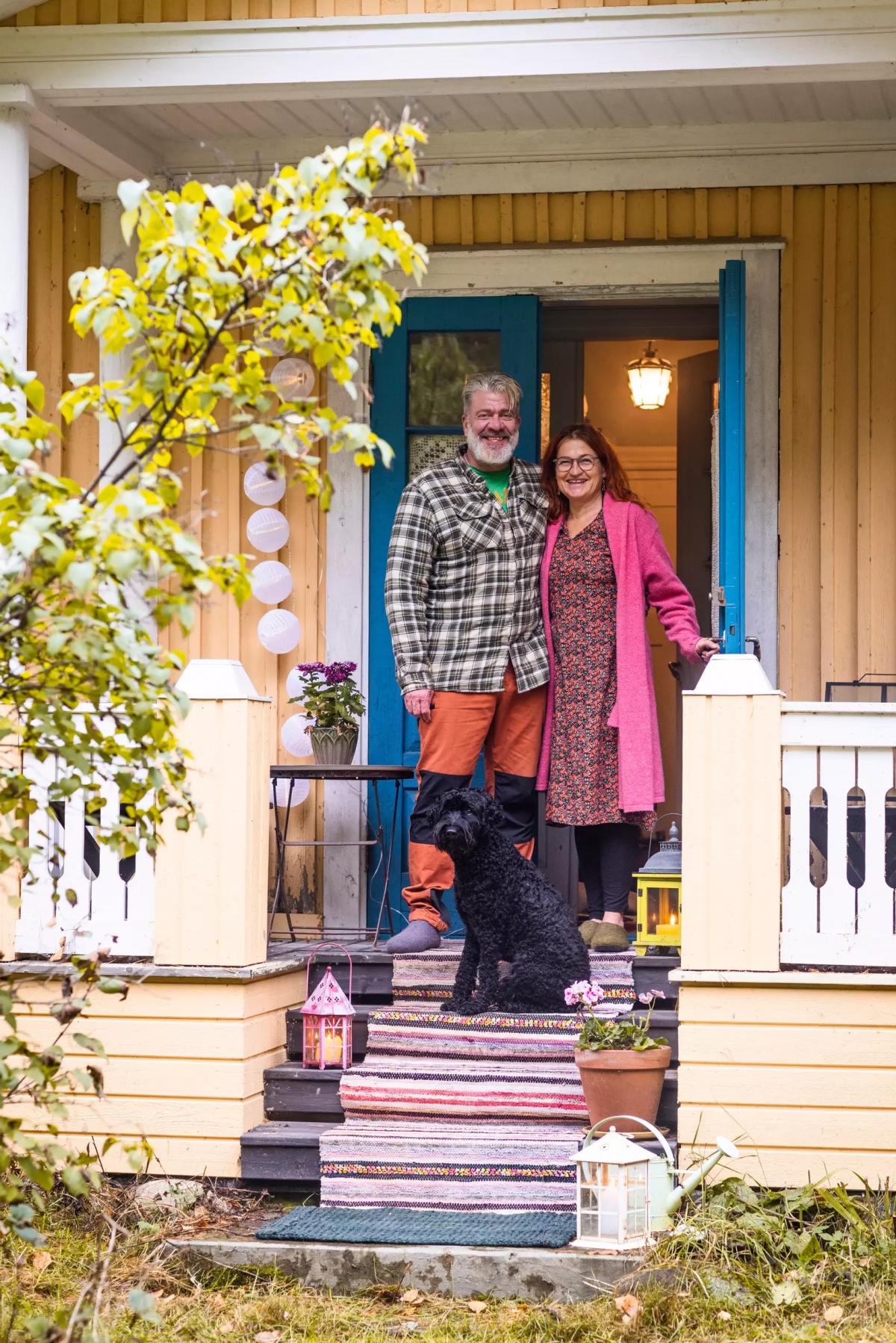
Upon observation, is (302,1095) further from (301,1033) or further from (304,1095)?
(301,1033)

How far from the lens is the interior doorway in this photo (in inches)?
251

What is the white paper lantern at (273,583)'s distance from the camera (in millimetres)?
6043

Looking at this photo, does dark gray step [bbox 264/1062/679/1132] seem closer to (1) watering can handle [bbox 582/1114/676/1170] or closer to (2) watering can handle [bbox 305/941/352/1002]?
(2) watering can handle [bbox 305/941/352/1002]

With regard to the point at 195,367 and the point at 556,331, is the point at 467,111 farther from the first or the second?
the point at 195,367

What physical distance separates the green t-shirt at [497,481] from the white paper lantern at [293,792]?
4.39 feet

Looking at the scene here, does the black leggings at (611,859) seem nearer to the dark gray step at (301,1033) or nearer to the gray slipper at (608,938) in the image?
the gray slipper at (608,938)

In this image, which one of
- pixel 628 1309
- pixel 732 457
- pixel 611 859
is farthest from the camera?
pixel 732 457

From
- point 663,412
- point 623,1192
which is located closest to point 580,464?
point 623,1192

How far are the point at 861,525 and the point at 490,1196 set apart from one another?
→ 2.82 metres

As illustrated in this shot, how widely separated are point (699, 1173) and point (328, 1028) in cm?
128

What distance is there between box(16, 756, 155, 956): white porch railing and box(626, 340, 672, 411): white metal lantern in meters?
3.90

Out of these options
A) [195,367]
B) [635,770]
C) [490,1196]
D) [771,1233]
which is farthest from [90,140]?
[771,1233]

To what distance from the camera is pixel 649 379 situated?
7.70m

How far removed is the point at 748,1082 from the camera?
4195 millimetres
